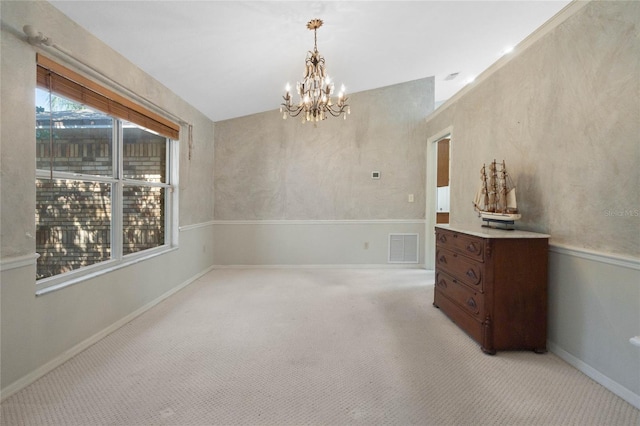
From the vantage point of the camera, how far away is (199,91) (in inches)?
133

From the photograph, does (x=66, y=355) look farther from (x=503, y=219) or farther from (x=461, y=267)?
(x=503, y=219)

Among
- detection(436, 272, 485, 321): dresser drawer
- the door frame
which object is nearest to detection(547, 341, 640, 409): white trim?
detection(436, 272, 485, 321): dresser drawer

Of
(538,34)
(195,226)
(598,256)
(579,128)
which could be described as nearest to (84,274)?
(195,226)

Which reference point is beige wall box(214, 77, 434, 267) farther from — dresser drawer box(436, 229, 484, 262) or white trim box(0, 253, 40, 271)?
white trim box(0, 253, 40, 271)

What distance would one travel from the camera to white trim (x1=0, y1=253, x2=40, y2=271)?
1573 mm

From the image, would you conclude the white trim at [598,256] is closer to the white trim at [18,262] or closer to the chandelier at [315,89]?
the chandelier at [315,89]

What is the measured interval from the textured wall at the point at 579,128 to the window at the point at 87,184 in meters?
3.57

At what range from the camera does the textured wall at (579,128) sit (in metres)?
1.61

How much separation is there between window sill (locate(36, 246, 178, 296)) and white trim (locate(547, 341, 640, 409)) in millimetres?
3614

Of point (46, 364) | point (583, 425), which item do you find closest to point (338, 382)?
point (583, 425)

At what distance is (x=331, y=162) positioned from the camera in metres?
4.71

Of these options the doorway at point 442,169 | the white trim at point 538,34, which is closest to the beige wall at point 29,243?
the white trim at point 538,34

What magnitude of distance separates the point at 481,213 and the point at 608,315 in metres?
1.14

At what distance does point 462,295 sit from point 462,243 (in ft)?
1.49
